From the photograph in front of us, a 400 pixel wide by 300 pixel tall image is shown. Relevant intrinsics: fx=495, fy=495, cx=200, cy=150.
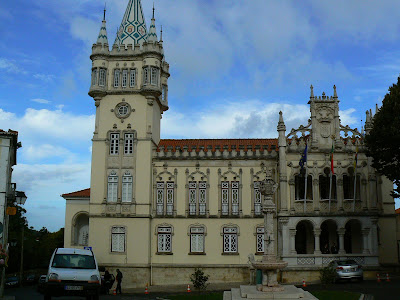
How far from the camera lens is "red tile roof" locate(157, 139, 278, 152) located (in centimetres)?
4484

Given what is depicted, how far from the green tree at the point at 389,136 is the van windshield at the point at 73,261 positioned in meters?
21.4

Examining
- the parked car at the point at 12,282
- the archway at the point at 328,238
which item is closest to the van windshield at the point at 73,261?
the archway at the point at 328,238

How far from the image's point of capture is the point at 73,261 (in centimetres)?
2103

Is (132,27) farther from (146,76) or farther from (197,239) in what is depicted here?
(197,239)

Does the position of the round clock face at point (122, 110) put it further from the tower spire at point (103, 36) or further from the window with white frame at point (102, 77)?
the tower spire at point (103, 36)

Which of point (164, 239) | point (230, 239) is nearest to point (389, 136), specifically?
point (230, 239)

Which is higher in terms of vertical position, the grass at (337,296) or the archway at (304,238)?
the archway at (304,238)

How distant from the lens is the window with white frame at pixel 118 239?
42.6 metres

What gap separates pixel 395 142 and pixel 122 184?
74.7 feet

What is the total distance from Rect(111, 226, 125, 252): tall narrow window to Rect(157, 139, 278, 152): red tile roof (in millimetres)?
7887

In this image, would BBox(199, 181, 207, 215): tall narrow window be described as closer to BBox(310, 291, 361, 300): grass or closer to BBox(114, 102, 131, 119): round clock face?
BBox(114, 102, 131, 119): round clock face

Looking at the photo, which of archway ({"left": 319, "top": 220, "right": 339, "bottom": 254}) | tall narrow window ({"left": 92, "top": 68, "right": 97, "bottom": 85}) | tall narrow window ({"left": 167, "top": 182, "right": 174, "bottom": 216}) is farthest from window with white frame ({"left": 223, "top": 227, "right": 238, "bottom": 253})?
tall narrow window ({"left": 92, "top": 68, "right": 97, "bottom": 85})

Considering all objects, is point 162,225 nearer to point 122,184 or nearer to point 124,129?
point 122,184

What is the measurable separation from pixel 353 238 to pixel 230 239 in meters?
10.8
